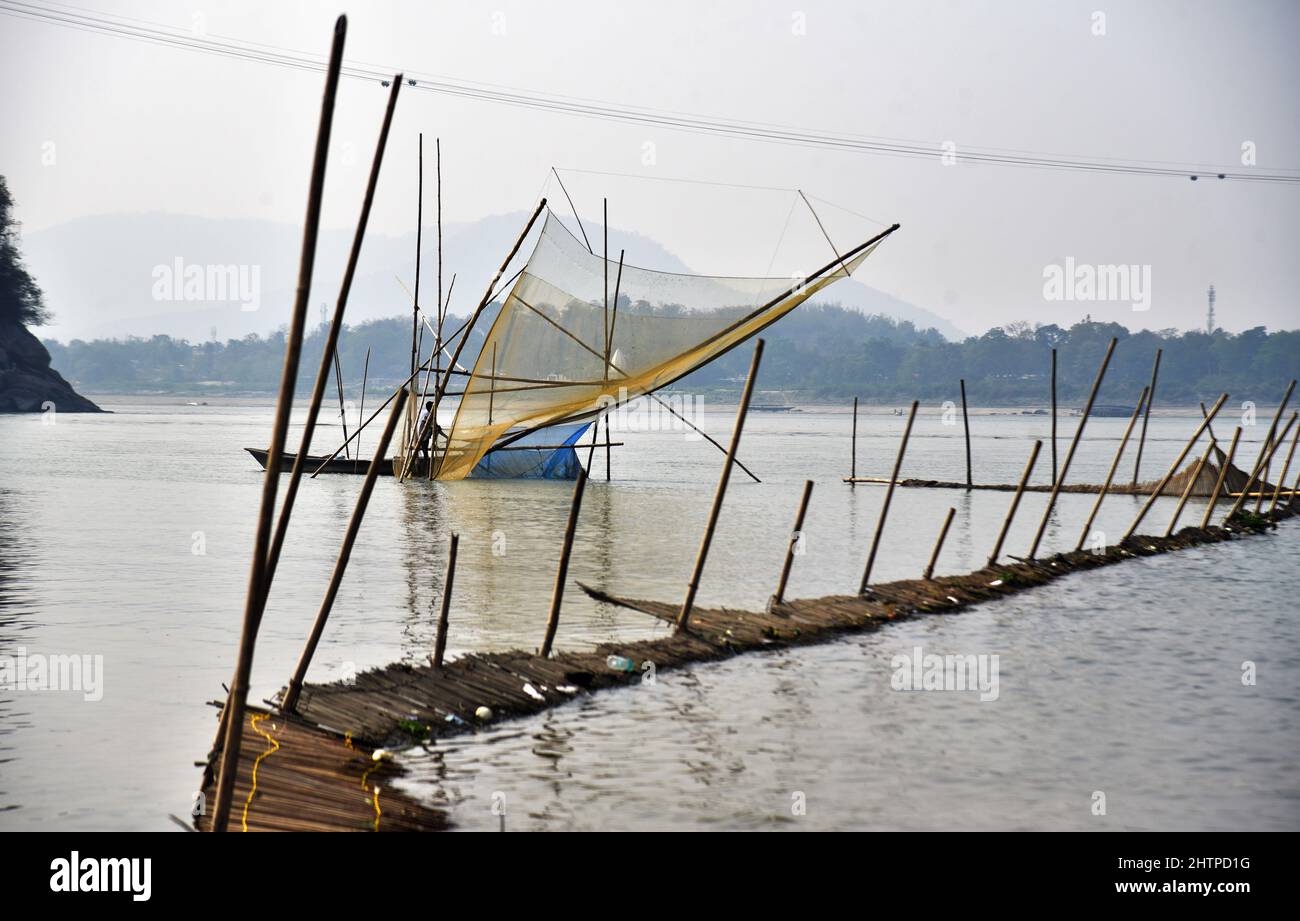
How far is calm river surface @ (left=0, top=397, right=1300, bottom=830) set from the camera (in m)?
7.38

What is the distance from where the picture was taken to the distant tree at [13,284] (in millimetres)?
75500

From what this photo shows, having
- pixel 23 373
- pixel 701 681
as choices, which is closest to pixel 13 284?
pixel 23 373

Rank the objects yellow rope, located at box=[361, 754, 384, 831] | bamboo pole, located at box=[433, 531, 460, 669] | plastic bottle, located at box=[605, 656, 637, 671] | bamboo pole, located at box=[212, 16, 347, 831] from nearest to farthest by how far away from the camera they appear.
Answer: bamboo pole, located at box=[212, 16, 347, 831] → yellow rope, located at box=[361, 754, 384, 831] → bamboo pole, located at box=[433, 531, 460, 669] → plastic bottle, located at box=[605, 656, 637, 671]

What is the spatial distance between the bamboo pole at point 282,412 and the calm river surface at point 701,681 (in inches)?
65.9

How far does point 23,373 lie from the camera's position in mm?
77000

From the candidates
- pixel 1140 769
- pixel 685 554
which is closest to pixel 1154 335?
pixel 685 554

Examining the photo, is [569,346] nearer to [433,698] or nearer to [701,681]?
[701,681]

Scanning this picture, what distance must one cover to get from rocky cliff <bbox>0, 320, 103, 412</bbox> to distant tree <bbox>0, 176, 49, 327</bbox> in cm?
103

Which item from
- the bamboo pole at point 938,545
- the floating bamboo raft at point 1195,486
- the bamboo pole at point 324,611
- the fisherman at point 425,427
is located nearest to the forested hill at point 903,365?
the floating bamboo raft at point 1195,486

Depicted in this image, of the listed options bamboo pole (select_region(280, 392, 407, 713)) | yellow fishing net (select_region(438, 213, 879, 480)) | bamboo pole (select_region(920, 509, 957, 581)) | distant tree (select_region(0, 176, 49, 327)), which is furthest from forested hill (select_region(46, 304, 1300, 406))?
bamboo pole (select_region(280, 392, 407, 713))

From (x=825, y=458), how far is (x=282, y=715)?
4571cm

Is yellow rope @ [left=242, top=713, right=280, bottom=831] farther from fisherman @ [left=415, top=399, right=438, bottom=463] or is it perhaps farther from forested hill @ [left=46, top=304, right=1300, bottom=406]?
forested hill @ [left=46, top=304, right=1300, bottom=406]

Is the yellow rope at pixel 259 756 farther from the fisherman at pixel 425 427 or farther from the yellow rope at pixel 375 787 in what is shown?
the fisherman at pixel 425 427

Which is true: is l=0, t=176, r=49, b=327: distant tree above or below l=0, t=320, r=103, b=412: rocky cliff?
above
